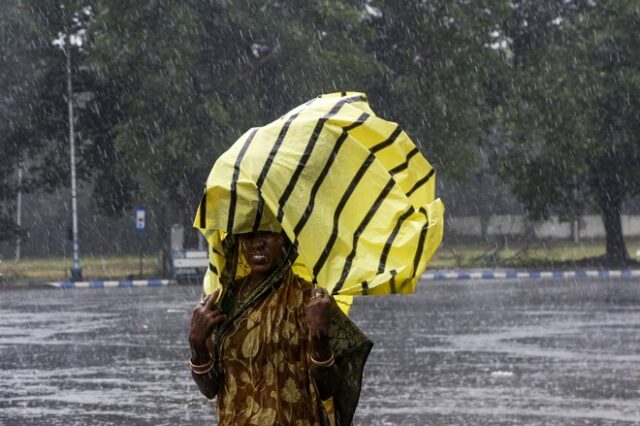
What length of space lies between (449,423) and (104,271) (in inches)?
1549

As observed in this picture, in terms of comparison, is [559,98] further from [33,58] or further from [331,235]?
[331,235]

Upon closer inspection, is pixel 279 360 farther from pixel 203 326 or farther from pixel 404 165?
pixel 404 165

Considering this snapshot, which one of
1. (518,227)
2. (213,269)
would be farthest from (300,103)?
(213,269)

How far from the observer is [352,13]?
145 feet

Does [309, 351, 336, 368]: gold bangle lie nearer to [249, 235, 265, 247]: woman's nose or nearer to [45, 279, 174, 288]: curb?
[249, 235, 265, 247]: woman's nose

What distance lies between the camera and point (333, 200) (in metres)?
4.66

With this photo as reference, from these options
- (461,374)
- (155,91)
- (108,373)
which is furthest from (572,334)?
(155,91)

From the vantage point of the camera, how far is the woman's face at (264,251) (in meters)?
4.75

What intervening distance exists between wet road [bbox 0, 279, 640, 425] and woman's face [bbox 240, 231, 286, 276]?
255 inches

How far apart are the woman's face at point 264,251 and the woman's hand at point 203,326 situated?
17cm

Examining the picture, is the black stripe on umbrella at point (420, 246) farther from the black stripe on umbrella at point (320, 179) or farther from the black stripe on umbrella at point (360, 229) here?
the black stripe on umbrella at point (320, 179)

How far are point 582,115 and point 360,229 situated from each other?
43.6 meters

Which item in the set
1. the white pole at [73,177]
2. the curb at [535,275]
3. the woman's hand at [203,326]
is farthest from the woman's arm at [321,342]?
the white pole at [73,177]

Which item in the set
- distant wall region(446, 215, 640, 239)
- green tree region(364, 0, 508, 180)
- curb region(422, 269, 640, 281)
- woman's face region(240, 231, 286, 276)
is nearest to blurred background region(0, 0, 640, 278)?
green tree region(364, 0, 508, 180)
